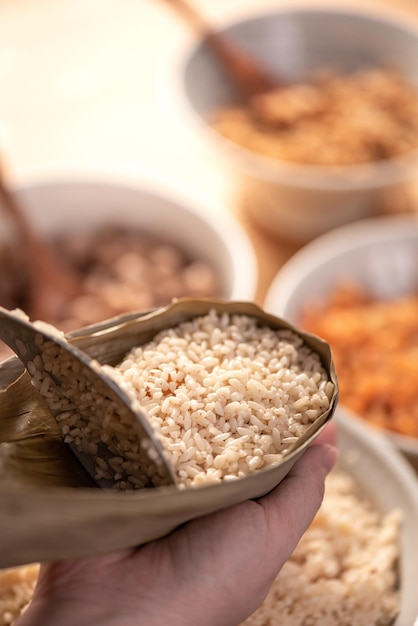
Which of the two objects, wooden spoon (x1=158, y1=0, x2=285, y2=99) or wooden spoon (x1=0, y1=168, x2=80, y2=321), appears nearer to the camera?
wooden spoon (x1=0, y1=168, x2=80, y2=321)

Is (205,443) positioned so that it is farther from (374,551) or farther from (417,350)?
(417,350)

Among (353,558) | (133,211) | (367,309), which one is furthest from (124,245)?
(353,558)

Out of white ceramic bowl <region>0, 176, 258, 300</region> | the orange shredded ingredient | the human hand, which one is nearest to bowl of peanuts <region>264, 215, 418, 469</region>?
the orange shredded ingredient

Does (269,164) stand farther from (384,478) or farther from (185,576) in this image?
(185,576)

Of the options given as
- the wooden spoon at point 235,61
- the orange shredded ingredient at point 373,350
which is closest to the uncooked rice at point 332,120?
the wooden spoon at point 235,61

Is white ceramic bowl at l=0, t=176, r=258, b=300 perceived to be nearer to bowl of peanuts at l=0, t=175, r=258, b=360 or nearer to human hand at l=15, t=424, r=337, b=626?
bowl of peanuts at l=0, t=175, r=258, b=360

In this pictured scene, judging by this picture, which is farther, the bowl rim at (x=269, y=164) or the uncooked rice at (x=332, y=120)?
the uncooked rice at (x=332, y=120)

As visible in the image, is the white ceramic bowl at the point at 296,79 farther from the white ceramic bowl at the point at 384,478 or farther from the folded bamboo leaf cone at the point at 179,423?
the folded bamboo leaf cone at the point at 179,423
